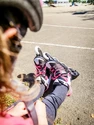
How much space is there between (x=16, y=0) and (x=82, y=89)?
2943 mm

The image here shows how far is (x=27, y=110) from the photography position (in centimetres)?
214

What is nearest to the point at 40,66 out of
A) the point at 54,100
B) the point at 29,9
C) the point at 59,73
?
the point at 59,73

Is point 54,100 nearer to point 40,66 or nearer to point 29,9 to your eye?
point 40,66

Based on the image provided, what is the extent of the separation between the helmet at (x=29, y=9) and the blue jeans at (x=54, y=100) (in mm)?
1367

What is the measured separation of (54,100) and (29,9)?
1824 millimetres

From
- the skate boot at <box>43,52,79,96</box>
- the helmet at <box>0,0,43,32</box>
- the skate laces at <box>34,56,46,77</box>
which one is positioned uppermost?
the helmet at <box>0,0,43,32</box>

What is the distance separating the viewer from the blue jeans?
8.87 feet

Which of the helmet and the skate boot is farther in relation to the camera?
the skate boot

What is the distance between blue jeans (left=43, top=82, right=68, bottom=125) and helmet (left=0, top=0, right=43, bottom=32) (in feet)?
4.48

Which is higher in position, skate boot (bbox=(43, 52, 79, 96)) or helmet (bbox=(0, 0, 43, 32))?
helmet (bbox=(0, 0, 43, 32))

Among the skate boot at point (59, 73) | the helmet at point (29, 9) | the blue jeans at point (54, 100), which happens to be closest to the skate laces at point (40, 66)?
the skate boot at point (59, 73)

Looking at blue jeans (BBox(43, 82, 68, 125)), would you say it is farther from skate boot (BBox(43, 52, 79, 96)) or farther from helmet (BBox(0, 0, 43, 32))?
helmet (BBox(0, 0, 43, 32))

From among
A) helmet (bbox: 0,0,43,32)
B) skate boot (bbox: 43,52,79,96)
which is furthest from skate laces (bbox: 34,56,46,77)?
helmet (bbox: 0,0,43,32)

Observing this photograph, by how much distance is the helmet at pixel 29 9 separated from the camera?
130 cm
